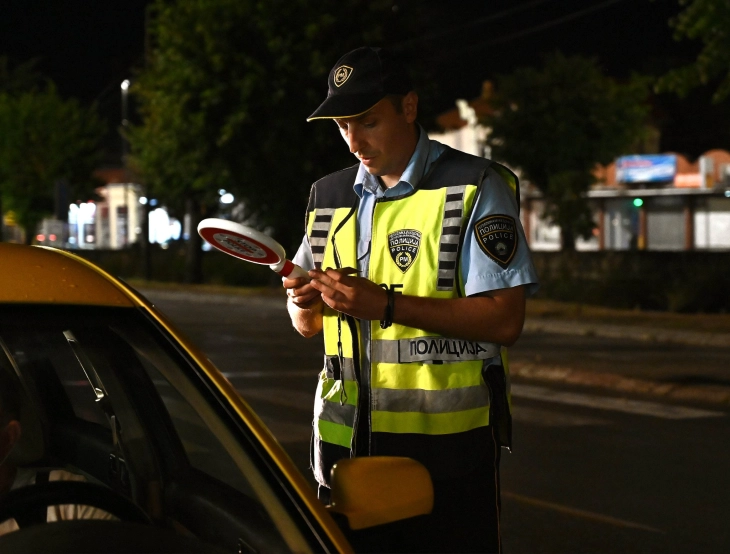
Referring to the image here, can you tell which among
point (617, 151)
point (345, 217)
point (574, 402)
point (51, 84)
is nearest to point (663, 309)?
point (574, 402)

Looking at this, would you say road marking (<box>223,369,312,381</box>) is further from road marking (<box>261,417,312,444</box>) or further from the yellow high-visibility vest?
the yellow high-visibility vest

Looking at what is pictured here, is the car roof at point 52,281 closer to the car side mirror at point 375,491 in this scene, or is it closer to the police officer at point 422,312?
the car side mirror at point 375,491

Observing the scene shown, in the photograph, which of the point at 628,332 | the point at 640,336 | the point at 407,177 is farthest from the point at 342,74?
the point at 628,332

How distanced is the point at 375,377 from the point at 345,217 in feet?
1.45

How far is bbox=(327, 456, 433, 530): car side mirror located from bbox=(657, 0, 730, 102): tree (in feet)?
57.9

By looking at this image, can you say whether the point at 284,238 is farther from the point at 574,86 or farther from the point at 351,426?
the point at 351,426

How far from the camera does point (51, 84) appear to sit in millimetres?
52406

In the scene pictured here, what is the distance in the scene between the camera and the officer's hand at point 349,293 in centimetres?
292

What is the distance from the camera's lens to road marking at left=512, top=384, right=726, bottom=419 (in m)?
11.1

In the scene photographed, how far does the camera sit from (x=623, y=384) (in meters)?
13.1

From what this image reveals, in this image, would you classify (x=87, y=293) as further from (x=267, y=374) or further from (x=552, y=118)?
(x=552, y=118)

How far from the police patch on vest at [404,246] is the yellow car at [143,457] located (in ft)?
2.45

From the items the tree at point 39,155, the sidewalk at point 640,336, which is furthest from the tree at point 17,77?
the sidewalk at point 640,336

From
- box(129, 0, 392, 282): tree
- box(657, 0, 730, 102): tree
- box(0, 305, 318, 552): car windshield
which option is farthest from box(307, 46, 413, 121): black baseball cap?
box(129, 0, 392, 282): tree
